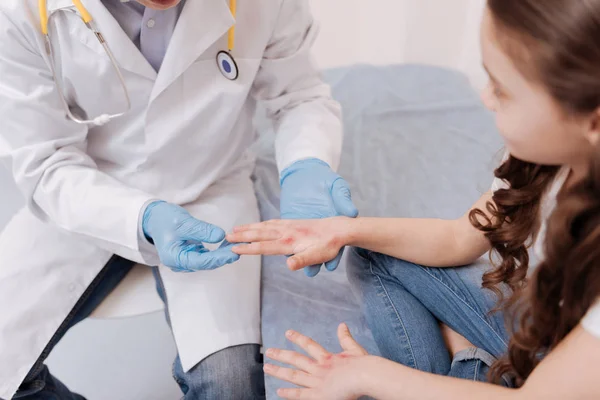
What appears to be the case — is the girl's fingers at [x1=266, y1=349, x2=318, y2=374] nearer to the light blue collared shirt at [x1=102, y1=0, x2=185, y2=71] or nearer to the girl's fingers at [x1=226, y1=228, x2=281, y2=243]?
the girl's fingers at [x1=226, y1=228, x2=281, y2=243]

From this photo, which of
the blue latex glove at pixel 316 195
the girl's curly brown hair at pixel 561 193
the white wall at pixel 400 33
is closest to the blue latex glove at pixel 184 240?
the blue latex glove at pixel 316 195

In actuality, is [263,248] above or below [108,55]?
below

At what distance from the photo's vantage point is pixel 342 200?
38.9 inches

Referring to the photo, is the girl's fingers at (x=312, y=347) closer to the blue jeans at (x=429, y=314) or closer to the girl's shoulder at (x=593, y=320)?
the blue jeans at (x=429, y=314)

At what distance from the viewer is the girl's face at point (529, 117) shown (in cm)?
61

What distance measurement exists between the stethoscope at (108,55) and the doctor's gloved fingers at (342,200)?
0.25 m

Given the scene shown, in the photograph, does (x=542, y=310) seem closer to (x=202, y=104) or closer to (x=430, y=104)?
(x=202, y=104)

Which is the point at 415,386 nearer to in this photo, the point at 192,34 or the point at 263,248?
the point at 263,248

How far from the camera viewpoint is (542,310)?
2.27 feet

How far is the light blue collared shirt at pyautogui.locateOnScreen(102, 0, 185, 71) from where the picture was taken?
0.97 m

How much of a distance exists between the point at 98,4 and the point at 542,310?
0.74m

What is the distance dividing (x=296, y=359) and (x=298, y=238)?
6.9 inches

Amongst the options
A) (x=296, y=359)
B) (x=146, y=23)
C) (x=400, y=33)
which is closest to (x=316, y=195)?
(x=296, y=359)

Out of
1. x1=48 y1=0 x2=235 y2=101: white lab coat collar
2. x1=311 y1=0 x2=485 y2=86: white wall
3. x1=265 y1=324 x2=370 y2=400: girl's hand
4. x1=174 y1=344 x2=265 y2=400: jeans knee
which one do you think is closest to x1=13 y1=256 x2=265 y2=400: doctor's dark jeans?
x1=174 y1=344 x2=265 y2=400: jeans knee
